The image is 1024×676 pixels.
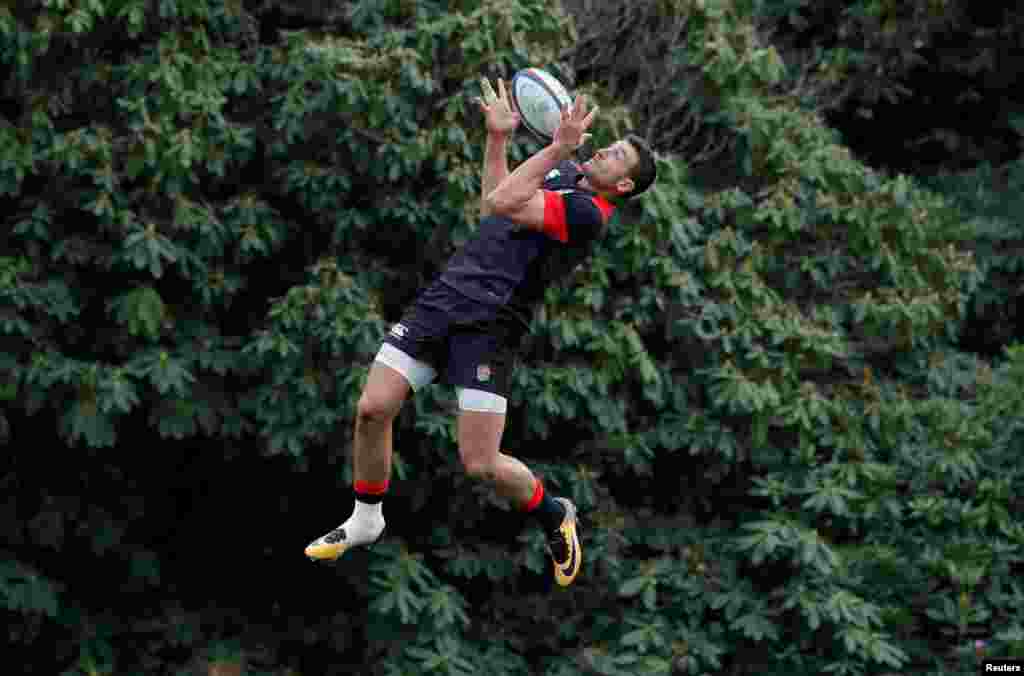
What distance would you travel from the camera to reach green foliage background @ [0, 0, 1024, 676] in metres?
8.46

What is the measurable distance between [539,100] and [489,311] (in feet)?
2.34

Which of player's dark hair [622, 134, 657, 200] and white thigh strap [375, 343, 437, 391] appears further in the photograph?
player's dark hair [622, 134, 657, 200]

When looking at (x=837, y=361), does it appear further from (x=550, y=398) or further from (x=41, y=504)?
(x=41, y=504)

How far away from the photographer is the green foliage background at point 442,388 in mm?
8461

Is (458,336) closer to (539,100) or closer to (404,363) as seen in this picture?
(404,363)

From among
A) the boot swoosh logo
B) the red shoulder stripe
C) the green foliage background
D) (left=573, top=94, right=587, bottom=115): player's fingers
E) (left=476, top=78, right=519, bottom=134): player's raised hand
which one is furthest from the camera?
the green foliage background

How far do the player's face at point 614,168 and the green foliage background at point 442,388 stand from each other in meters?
2.70

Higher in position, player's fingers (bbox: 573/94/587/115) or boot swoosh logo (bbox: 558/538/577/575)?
player's fingers (bbox: 573/94/587/115)

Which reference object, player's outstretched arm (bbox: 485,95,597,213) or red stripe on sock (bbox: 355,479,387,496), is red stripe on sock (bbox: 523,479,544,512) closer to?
red stripe on sock (bbox: 355,479,387,496)

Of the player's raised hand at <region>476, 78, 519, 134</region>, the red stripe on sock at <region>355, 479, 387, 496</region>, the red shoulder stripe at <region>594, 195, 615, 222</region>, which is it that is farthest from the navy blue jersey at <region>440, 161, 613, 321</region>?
the red stripe on sock at <region>355, 479, 387, 496</region>

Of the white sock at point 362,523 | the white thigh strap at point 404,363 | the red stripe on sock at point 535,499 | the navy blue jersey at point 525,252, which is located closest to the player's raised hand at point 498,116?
the navy blue jersey at point 525,252

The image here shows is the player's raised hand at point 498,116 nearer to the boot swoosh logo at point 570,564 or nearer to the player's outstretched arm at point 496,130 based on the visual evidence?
the player's outstretched arm at point 496,130

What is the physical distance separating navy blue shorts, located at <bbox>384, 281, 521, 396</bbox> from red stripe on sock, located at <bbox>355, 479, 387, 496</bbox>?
1.31 feet


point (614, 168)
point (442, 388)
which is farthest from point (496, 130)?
point (442, 388)
